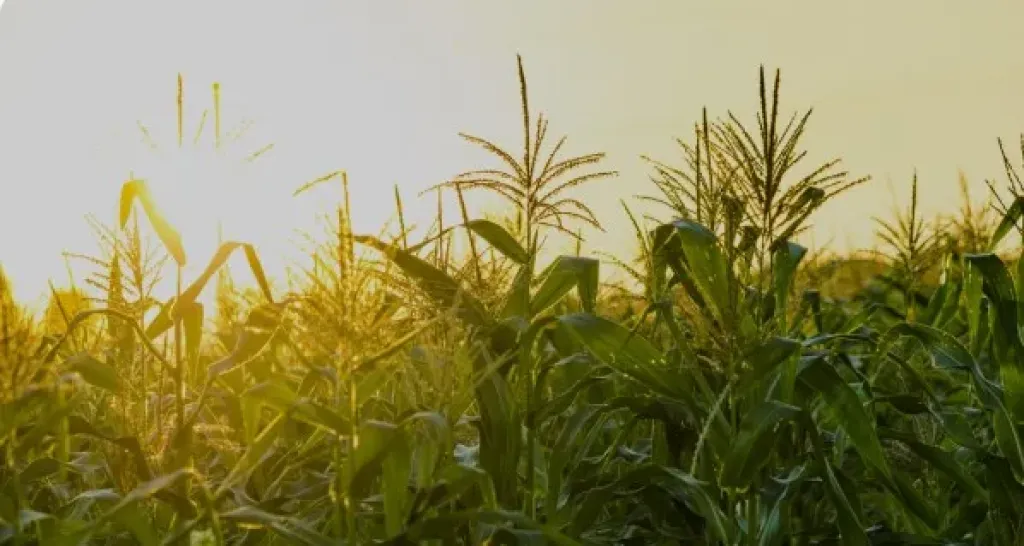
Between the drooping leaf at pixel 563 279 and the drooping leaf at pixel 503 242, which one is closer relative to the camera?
the drooping leaf at pixel 503 242

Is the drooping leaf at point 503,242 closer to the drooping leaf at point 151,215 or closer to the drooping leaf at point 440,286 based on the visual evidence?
the drooping leaf at point 440,286

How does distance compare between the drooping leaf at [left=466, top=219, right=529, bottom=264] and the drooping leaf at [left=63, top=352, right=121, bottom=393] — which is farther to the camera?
the drooping leaf at [left=63, top=352, right=121, bottom=393]

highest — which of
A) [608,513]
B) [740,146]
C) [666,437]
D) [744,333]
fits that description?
[740,146]

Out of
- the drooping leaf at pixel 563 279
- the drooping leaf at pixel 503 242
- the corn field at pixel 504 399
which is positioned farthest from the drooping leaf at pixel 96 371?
the drooping leaf at pixel 563 279

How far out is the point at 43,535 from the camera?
4.00 m

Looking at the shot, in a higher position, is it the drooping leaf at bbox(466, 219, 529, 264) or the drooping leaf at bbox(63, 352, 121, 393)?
the drooping leaf at bbox(466, 219, 529, 264)

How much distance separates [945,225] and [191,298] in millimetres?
4549

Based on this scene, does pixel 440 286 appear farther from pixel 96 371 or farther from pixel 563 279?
pixel 96 371

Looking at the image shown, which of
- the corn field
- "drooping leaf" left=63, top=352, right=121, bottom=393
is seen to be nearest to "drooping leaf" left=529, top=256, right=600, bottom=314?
the corn field

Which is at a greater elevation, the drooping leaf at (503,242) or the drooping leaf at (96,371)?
the drooping leaf at (503,242)

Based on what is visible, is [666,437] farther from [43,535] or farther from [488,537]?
[43,535]

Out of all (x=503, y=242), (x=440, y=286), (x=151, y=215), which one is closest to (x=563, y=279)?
(x=503, y=242)

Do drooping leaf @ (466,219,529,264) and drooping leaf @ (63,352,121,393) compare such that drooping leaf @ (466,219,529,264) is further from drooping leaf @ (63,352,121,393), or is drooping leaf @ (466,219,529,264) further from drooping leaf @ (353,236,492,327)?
drooping leaf @ (63,352,121,393)

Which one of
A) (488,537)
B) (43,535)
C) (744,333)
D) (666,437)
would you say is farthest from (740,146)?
(43,535)
